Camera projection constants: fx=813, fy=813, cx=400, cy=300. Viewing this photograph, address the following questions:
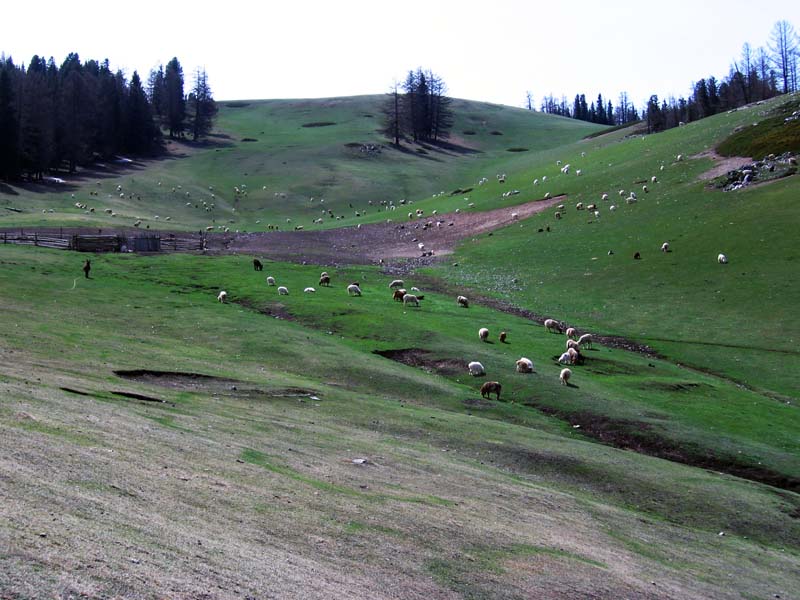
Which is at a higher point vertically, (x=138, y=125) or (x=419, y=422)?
(x=138, y=125)

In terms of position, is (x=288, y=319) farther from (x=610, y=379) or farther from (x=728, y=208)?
(x=728, y=208)

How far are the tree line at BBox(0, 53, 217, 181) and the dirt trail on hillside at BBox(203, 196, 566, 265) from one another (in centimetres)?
4514

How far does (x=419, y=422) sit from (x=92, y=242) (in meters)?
53.4

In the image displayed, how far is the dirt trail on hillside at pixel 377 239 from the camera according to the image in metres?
83.1

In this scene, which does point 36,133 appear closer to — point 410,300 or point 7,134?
point 7,134

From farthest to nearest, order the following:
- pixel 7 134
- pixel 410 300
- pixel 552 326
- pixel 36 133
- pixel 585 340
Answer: pixel 36 133 < pixel 7 134 < pixel 410 300 < pixel 552 326 < pixel 585 340

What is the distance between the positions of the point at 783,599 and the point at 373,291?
45.5 m

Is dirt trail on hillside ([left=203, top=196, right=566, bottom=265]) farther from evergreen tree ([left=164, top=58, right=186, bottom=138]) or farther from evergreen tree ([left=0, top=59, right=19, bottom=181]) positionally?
evergreen tree ([left=164, top=58, right=186, bottom=138])

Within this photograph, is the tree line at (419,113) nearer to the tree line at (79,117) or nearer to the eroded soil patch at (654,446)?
the tree line at (79,117)

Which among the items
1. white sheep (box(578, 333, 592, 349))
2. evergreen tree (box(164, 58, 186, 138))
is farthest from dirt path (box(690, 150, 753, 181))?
evergreen tree (box(164, 58, 186, 138))

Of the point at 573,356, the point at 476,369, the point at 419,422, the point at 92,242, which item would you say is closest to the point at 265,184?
the point at 92,242

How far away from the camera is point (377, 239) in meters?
96.4

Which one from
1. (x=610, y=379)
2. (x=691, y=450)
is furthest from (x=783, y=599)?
(x=610, y=379)

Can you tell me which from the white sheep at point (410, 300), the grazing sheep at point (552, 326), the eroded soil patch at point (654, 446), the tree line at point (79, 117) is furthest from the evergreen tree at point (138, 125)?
the eroded soil patch at point (654, 446)
